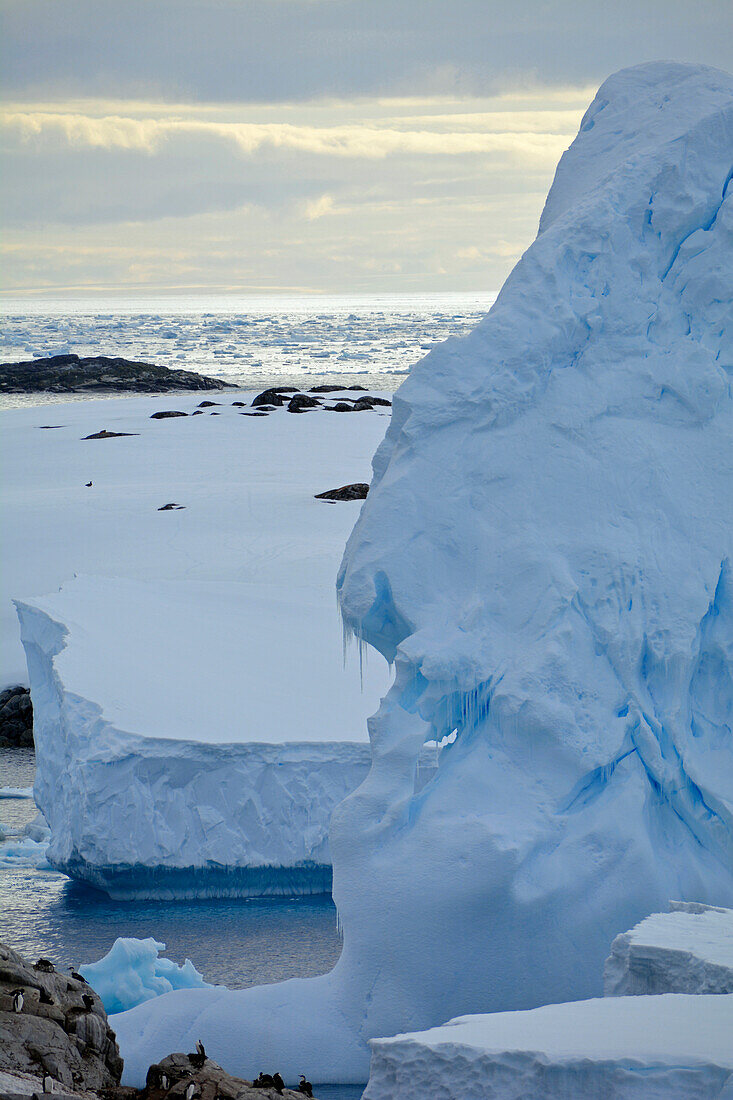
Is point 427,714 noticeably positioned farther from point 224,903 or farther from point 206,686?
point 206,686

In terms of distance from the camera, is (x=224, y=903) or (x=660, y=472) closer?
(x=660, y=472)

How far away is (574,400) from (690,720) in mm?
1700

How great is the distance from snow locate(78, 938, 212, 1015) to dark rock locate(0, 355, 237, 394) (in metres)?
31.4

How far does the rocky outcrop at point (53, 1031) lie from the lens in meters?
4.08

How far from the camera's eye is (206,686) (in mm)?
9219

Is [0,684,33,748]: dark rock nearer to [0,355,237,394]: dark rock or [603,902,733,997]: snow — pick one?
[603,902,733,997]: snow

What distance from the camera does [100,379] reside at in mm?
38688

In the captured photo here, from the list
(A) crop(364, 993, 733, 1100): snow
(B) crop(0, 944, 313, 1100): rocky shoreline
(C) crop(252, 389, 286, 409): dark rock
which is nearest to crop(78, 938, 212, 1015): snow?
(B) crop(0, 944, 313, 1100): rocky shoreline

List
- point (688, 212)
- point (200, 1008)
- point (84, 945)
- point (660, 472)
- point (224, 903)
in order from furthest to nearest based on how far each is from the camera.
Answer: point (224, 903)
point (84, 945)
point (688, 212)
point (660, 472)
point (200, 1008)

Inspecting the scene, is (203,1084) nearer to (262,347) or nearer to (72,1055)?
(72,1055)

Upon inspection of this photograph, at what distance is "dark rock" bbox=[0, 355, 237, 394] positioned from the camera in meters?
37.6

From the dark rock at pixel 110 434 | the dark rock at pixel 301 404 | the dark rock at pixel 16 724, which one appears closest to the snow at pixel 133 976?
the dark rock at pixel 16 724

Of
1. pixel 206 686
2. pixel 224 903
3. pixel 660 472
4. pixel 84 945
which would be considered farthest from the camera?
pixel 206 686

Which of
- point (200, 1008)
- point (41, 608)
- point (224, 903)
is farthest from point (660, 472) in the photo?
point (41, 608)
